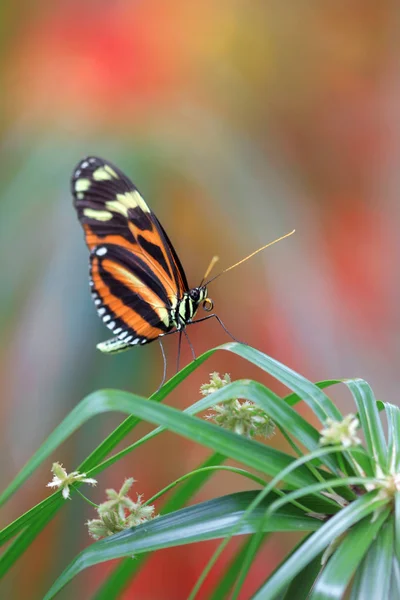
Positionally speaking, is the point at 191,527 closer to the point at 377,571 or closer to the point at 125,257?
the point at 377,571

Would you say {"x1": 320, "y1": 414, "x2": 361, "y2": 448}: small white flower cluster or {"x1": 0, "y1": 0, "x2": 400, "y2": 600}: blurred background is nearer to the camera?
{"x1": 320, "y1": 414, "x2": 361, "y2": 448}: small white flower cluster

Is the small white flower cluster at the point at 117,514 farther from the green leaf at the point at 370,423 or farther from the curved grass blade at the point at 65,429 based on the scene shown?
the green leaf at the point at 370,423

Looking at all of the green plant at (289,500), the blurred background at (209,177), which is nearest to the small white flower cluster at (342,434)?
the green plant at (289,500)

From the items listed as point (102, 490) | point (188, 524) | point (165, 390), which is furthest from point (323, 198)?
point (188, 524)

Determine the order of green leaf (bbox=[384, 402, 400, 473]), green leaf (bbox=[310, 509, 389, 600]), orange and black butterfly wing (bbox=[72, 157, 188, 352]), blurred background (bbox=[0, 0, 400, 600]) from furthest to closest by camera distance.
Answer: blurred background (bbox=[0, 0, 400, 600]) → orange and black butterfly wing (bbox=[72, 157, 188, 352]) → green leaf (bbox=[384, 402, 400, 473]) → green leaf (bbox=[310, 509, 389, 600])

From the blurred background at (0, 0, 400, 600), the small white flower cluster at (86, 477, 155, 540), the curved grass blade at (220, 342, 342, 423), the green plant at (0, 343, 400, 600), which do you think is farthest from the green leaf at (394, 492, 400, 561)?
the blurred background at (0, 0, 400, 600)

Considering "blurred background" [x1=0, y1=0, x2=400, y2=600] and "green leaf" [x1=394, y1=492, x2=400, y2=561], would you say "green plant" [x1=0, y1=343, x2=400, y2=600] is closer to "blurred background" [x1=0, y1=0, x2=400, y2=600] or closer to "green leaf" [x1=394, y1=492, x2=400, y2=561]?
"green leaf" [x1=394, y1=492, x2=400, y2=561]

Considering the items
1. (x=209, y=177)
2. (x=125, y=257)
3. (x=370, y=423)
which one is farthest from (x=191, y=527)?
(x=209, y=177)
